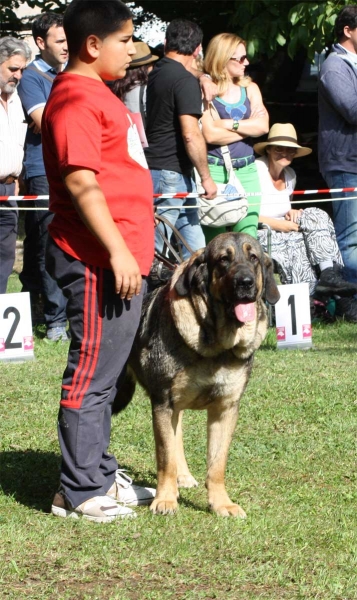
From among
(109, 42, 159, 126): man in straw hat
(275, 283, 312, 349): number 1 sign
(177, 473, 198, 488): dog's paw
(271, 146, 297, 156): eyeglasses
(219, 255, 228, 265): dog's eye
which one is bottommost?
(275, 283, 312, 349): number 1 sign

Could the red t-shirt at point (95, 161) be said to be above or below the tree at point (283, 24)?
below

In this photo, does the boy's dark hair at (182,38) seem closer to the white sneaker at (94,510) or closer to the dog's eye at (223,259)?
the dog's eye at (223,259)

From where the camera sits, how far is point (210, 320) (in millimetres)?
4020

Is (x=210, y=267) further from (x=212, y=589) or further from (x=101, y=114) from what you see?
(x=212, y=589)

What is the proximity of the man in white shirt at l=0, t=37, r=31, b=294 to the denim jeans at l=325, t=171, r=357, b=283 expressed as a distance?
294cm

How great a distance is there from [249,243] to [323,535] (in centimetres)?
126

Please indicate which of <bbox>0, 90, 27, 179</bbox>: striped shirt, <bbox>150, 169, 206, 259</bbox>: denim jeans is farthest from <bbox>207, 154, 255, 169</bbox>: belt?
<bbox>0, 90, 27, 179</bbox>: striped shirt

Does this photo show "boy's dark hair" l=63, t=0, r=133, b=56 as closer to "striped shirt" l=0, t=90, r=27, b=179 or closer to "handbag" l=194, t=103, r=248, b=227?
"striped shirt" l=0, t=90, r=27, b=179

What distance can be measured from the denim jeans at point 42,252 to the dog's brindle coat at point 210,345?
387 centimetres

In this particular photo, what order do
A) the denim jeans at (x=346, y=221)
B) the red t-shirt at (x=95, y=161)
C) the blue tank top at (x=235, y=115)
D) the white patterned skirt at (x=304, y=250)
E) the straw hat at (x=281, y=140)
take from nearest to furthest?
the red t-shirt at (x=95, y=161) → the blue tank top at (x=235, y=115) → the denim jeans at (x=346, y=221) → the white patterned skirt at (x=304, y=250) → the straw hat at (x=281, y=140)

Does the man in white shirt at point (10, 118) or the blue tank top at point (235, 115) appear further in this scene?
the blue tank top at point (235, 115)

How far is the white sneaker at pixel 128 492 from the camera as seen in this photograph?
14.0 feet

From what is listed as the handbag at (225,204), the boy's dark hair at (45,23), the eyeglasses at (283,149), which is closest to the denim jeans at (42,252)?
the boy's dark hair at (45,23)

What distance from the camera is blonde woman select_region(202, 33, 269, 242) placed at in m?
8.10
